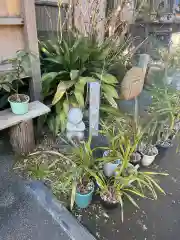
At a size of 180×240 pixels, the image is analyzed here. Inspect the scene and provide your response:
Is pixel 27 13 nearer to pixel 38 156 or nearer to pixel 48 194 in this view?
pixel 38 156

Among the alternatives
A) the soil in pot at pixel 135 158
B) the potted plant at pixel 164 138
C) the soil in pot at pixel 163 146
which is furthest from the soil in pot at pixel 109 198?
the soil in pot at pixel 163 146

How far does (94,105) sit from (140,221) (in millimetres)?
990

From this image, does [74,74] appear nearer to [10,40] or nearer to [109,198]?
[10,40]

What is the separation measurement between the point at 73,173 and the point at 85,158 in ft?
0.42

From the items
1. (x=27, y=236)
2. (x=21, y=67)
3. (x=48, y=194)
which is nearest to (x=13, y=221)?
(x=27, y=236)

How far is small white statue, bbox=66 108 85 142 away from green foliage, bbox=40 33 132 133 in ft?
0.50

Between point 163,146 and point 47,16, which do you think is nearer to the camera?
point 163,146

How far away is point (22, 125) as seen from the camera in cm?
159

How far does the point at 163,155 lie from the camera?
6.29 ft

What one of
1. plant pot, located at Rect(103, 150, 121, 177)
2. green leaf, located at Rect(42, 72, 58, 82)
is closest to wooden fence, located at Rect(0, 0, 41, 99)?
green leaf, located at Rect(42, 72, 58, 82)

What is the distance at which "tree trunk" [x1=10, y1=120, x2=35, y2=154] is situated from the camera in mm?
1609

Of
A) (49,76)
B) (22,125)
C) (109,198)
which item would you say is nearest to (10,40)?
(49,76)

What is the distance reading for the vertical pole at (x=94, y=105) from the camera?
1.68 meters

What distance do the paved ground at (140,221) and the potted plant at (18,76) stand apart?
869 mm
